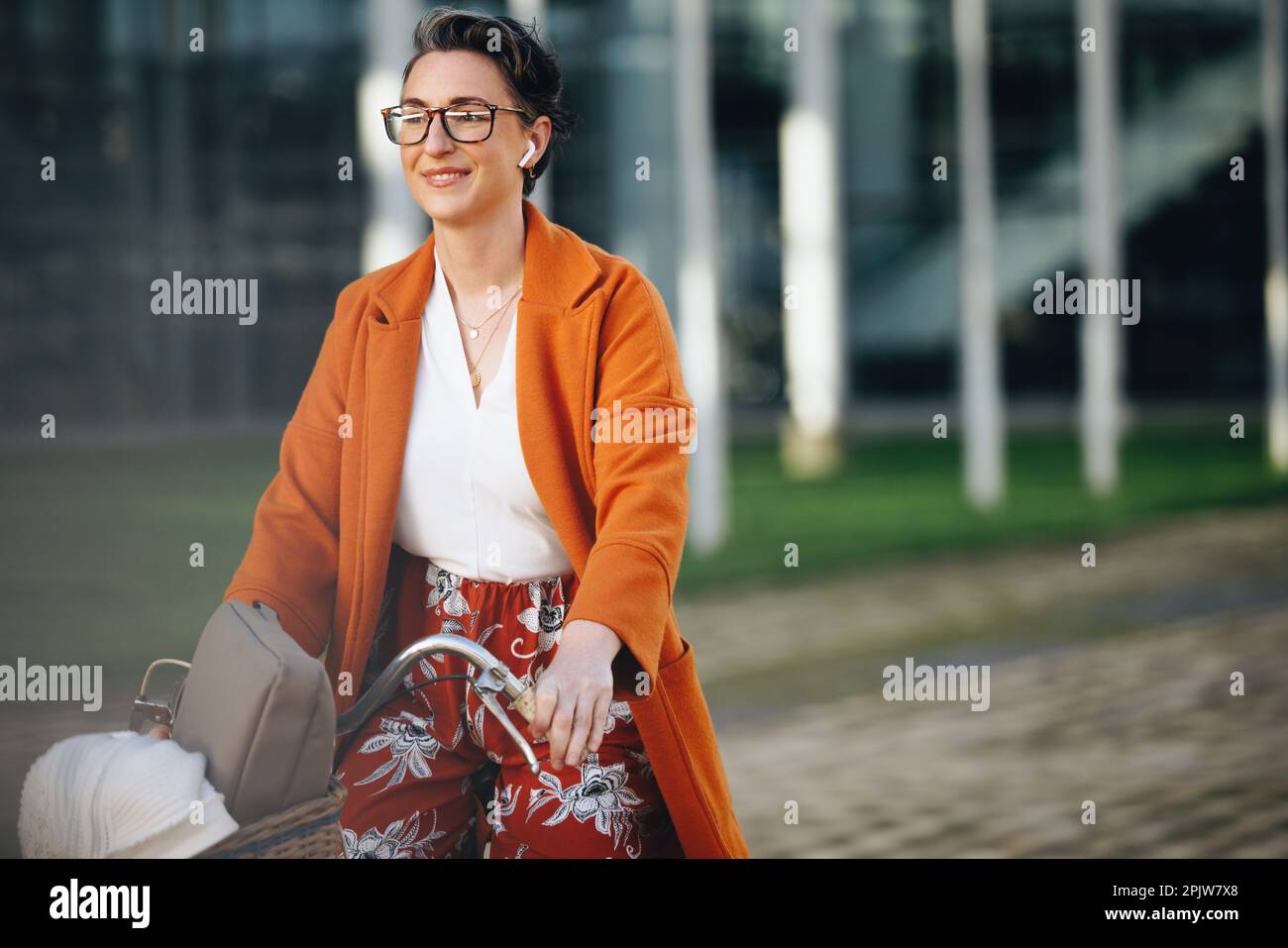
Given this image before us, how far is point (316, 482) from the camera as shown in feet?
7.99

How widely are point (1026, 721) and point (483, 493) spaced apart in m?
5.08

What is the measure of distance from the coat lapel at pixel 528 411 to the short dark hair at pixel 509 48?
216 millimetres

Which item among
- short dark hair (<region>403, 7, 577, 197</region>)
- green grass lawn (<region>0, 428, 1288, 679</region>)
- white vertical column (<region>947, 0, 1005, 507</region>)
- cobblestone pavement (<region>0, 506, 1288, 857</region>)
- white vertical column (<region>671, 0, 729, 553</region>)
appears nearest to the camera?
short dark hair (<region>403, 7, 577, 197</region>)

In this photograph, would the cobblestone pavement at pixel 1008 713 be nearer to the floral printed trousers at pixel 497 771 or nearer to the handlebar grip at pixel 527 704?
the floral printed trousers at pixel 497 771

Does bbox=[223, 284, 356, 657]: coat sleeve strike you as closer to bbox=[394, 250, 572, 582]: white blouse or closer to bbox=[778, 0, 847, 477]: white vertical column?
bbox=[394, 250, 572, 582]: white blouse

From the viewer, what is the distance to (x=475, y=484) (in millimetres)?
2402

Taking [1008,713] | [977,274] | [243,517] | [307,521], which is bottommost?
[1008,713]

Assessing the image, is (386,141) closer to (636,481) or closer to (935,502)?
(636,481)

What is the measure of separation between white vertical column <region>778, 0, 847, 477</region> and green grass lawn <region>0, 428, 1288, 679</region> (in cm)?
58

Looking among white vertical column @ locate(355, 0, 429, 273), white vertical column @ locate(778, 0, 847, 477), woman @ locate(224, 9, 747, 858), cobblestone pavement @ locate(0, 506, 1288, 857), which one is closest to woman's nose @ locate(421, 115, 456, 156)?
woman @ locate(224, 9, 747, 858)

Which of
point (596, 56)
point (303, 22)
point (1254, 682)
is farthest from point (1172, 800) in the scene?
point (303, 22)

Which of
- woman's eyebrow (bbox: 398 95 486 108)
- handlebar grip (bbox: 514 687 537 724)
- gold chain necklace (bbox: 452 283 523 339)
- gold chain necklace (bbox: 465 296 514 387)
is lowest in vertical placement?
handlebar grip (bbox: 514 687 537 724)

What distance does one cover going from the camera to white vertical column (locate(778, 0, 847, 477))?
1695 centimetres

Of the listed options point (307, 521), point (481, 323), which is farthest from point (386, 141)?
point (307, 521)
